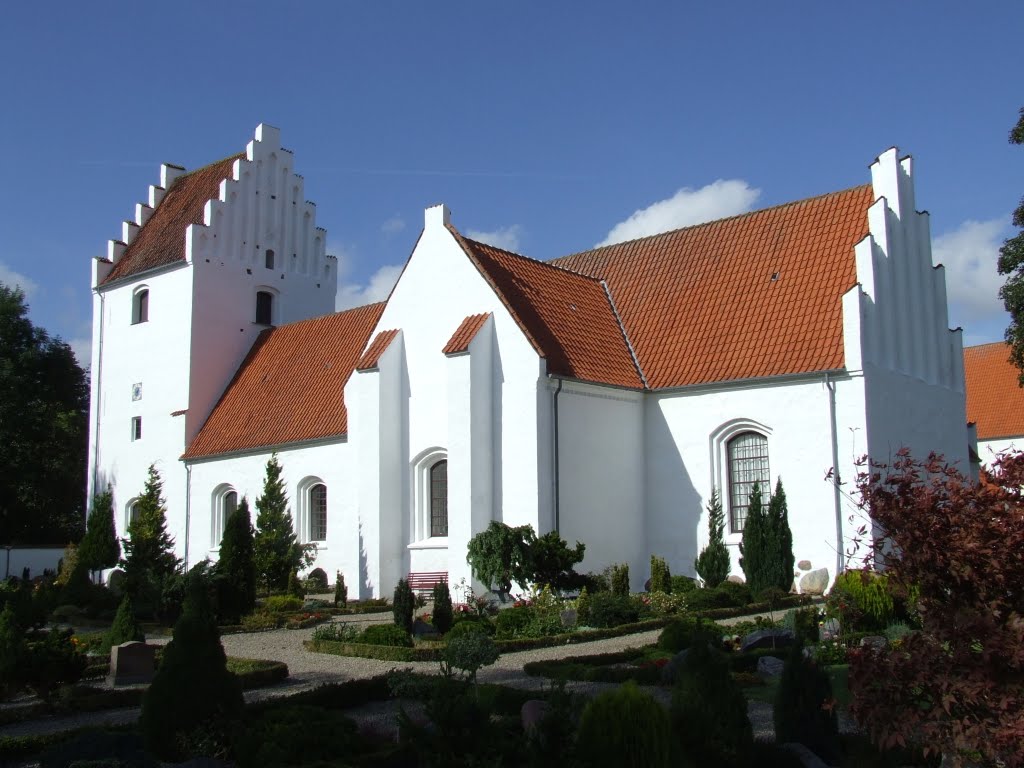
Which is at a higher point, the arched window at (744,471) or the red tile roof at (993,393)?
the red tile roof at (993,393)

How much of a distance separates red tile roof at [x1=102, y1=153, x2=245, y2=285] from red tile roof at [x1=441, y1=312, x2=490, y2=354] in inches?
547

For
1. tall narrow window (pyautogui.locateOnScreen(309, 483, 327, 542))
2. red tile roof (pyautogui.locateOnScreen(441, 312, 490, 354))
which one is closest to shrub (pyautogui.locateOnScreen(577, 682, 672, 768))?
red tile roof (pyautogui.locateOnScreen(441, 312, 490, 354))

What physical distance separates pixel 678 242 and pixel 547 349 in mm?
6831

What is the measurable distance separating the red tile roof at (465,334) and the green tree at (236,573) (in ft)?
19.0

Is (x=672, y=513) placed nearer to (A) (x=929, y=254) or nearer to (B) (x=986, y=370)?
(A) (x=929, y=254)

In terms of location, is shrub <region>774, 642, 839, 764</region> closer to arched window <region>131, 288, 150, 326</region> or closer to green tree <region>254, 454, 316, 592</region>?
green tree <region>254, 454, 316, 592</region>

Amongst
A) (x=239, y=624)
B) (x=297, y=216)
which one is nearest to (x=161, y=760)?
Answer: (x=239, y=624)

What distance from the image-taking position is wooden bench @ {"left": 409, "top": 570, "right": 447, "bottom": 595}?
75.4 feet

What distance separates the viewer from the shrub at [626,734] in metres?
6.67

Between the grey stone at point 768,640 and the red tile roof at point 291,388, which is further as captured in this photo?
the red tile roof at point 291,388

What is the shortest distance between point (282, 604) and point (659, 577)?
8.18m

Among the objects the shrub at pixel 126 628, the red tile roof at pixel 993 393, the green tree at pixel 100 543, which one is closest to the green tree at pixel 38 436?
the green tree at pixel 100 543

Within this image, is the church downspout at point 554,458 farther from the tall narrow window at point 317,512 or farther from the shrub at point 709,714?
the shrub at point 709,714

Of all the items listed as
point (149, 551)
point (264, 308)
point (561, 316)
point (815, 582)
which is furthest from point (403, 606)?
point (264, 308)
